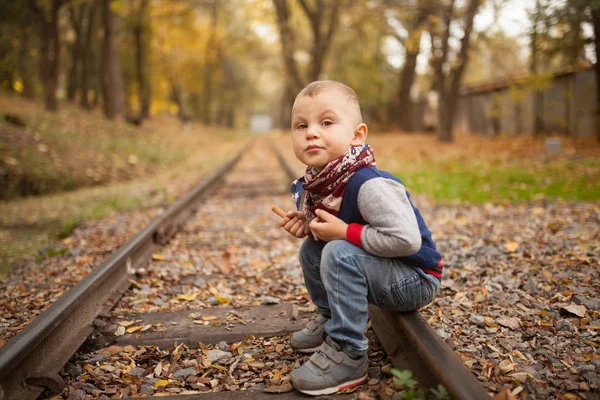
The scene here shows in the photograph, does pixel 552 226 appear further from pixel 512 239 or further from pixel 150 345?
pixel 150 345

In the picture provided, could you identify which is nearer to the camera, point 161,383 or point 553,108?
point 161,383

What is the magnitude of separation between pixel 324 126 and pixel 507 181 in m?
6.44

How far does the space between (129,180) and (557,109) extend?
1322 cm

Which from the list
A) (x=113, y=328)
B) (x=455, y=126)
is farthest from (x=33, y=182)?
(x=455, y=126)

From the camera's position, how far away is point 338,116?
2133mm

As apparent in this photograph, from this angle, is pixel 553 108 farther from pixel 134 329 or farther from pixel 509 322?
pixel 134 329

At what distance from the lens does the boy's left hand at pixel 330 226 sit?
2.09 m

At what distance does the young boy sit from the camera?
202 centimetres

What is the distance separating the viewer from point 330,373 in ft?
6.86

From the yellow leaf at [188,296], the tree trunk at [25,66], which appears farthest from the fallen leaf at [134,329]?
the tree trunk at [25,66]

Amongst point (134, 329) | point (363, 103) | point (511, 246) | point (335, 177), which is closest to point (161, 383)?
point (134, 329)

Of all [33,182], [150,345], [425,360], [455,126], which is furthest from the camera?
[455,126]

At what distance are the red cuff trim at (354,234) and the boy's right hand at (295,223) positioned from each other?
1.09 feet

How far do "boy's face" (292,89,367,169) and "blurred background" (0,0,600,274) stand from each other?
3.75 meters
